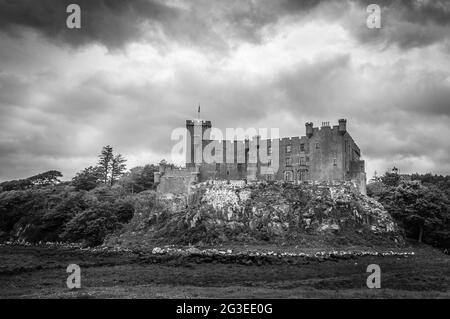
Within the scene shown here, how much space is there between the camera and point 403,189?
61094mm

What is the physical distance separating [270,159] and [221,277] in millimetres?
33548

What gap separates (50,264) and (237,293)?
2397 centimetres

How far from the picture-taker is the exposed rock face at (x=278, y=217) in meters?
53.3

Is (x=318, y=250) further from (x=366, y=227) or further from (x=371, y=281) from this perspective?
(x=371, y=281)

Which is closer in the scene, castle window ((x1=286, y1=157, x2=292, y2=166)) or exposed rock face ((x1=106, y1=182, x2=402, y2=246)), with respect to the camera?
exposed rock face ((x1=106, y1=182, x2=402, y2=246))

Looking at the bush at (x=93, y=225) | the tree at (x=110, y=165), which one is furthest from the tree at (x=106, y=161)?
the bush at (x=93, y=225)

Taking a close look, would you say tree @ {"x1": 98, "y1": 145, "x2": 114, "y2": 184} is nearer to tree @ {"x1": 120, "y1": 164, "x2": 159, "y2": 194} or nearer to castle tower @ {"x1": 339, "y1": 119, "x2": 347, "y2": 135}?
tree @ {"x1": 120, "y1": 164, "x2": 159, "y2": 194}

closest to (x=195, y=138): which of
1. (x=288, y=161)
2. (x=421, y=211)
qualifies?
(x=288, y=161)

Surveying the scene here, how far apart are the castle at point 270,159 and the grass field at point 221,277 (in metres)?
17.3

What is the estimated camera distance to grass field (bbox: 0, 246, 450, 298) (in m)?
26.4

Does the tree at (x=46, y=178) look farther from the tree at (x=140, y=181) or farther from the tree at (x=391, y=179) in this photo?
the tree at (x=391, y=179)

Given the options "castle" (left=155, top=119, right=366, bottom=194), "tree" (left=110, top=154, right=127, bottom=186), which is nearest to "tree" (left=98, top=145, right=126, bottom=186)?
"tree" (left=110, top=154, right=127, bottom=186)

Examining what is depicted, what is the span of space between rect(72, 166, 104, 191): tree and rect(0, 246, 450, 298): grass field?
5244cm
